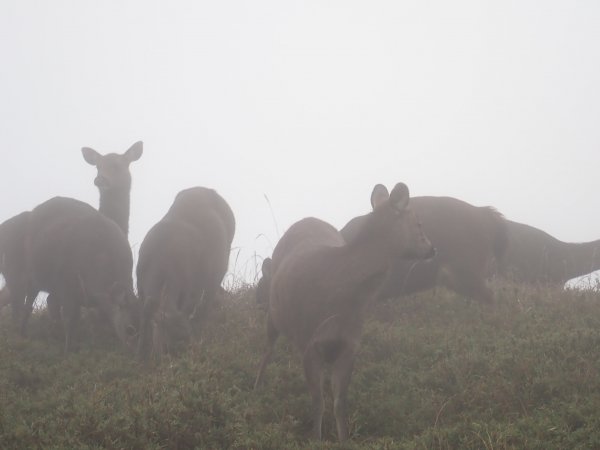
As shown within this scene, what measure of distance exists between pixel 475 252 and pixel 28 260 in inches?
251

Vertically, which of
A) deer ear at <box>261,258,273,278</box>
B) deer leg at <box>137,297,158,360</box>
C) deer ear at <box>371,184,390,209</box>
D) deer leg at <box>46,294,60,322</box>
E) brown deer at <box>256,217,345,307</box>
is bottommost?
deer leg at <box>137,297,158,360</box>

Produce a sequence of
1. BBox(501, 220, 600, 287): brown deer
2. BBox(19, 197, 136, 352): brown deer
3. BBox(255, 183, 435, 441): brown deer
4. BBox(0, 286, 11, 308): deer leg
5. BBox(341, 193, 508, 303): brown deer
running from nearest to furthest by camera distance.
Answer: BBox(255, 183, 435, 441): brown deer, BBox(19, 197, 136, 352): brown deer, BBox(341, 193, 508, 303): brown deer, BBox(0, 286, 11, 308): deer leg, BBox(501, 220, 600, 287): brown deer

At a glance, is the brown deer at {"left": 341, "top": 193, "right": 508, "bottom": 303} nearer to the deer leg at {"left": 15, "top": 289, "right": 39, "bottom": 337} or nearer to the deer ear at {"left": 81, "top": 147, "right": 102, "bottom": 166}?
the deer leg at {"left": 15, "top": 289, "right": 39, "bottom": 337}

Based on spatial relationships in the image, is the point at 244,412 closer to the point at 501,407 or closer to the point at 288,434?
the point at 288,434

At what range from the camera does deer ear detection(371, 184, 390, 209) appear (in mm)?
8992

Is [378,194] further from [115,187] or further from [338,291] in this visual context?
[115,187]

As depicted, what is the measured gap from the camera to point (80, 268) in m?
10.7

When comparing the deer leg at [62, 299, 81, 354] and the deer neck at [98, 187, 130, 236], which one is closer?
the deer leg at [62, 299, 81, 354]

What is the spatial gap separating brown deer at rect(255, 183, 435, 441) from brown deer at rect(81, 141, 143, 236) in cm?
555

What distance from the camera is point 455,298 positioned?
11156 millimetres

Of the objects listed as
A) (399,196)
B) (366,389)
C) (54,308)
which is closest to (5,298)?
(54,308)

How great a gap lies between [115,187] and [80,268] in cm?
299

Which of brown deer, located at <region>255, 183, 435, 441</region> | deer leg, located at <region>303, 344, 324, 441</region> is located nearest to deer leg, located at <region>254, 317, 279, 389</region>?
brown deer, located at <region>255, 183, 435, 441</region>

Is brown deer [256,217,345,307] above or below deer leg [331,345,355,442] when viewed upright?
above
